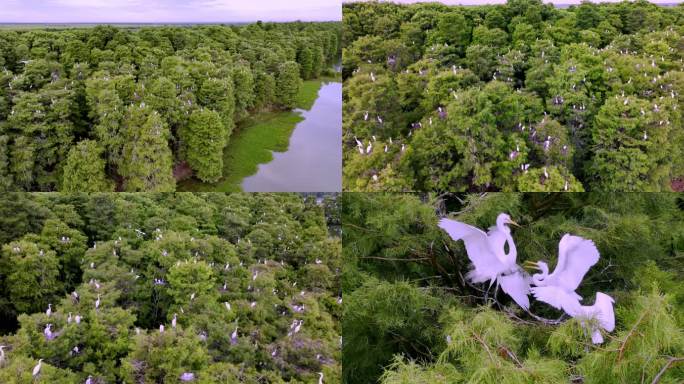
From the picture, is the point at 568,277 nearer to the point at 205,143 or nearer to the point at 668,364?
the point at 668,364

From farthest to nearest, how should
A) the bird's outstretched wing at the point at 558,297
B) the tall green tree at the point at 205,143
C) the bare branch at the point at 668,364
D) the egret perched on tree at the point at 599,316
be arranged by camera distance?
the tall green tree at the point at 205,143 → the bird's outstretched wing at the point at 558,297 → the egret perched on tree at the point at 599,316 → the bare branch at the point at 668,364

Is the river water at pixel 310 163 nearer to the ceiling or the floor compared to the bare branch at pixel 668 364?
nearer to the floor

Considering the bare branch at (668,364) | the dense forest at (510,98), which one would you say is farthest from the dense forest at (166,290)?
the bare branch at (668,364)

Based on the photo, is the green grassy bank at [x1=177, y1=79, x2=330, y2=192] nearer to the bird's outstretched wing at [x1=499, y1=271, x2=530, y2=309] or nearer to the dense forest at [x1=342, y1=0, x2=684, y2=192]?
the dense forest at [x1=342, y1=0, x2=684, y2=192]

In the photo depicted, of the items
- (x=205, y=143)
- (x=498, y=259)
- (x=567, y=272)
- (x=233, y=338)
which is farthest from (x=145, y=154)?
(x=567, y=272)

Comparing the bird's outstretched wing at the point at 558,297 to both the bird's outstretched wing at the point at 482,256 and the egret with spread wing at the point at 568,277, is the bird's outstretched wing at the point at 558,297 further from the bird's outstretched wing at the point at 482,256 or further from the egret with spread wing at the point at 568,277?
the bird's outstretched wing at the point at 482,256
